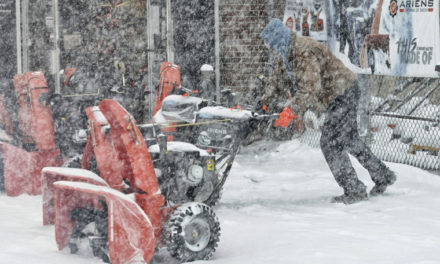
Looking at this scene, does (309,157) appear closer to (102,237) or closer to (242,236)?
(242,236)

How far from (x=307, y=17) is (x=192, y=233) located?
22.3 feet

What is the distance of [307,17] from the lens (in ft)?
34.9

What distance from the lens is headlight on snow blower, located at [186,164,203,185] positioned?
5312 mm

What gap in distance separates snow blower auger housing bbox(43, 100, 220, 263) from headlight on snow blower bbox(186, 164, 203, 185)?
690 mm

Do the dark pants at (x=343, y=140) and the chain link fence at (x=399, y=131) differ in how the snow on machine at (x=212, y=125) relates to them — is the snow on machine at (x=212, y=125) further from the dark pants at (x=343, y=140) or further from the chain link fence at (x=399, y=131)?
the chain link fence at (x=399, y=131)

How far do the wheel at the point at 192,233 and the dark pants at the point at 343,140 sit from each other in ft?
7.39

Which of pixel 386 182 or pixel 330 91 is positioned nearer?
pixel 330 91

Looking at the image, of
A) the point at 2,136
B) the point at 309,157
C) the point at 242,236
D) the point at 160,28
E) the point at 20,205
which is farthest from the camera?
the point at 160,28

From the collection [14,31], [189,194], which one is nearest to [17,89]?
[189,194]

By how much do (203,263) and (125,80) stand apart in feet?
25.6

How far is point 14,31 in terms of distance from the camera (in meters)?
11.7

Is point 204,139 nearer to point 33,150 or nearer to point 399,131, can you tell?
point 33,150

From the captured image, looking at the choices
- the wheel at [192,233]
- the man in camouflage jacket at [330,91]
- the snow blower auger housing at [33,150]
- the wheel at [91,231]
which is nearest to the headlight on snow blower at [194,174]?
the wheel at [192,233]

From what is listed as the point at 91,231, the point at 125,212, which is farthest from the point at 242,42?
the point at 125,212
